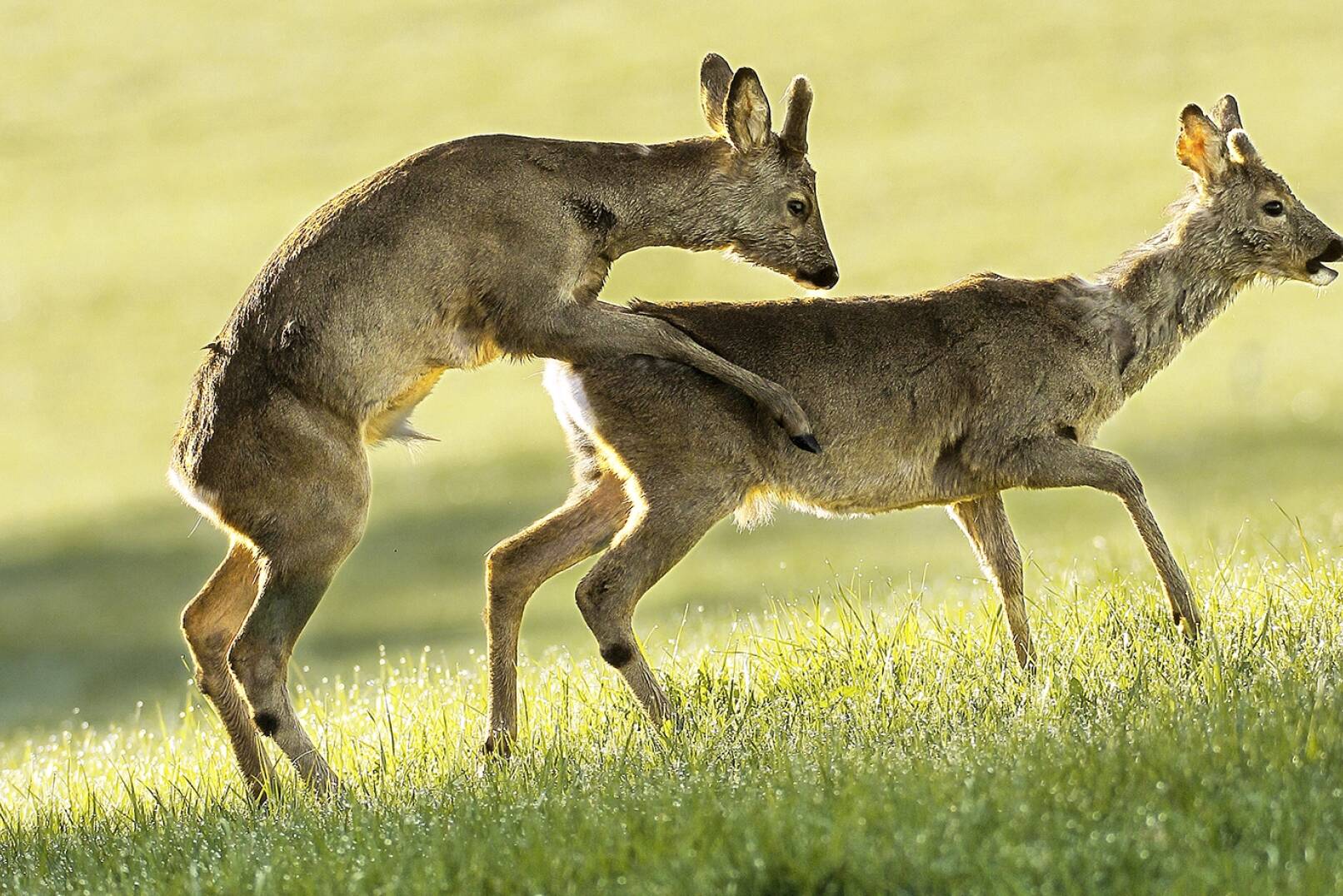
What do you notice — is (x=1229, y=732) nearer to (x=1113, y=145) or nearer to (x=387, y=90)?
(x=1113, y=145)

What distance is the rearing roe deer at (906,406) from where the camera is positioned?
756cm

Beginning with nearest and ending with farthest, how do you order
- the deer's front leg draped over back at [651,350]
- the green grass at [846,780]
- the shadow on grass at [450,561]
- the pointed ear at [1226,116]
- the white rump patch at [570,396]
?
the green grass at [846,780] → the deer's front leg draped over back at [651,350] → the white rump patch at [570,396] → the pointed ear at [1226,116] → the shadow on grass at [450,561]

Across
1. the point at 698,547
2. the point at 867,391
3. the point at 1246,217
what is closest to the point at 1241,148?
the point at 1246,217

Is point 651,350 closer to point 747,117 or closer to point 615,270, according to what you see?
point 747,117

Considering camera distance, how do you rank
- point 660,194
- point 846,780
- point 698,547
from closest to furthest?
point 846,780 → point 660,194 → point 698,547

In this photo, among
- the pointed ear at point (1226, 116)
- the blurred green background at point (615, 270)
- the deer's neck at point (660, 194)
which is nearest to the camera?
the deer's neck at point (660, 194)

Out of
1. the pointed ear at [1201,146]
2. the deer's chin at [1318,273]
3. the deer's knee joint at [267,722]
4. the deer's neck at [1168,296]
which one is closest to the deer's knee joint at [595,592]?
the deer's knee joint at [267,722]

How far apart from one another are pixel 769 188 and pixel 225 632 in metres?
2.96

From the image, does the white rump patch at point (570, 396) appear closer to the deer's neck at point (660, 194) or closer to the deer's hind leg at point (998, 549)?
the deer's neck at point (660, 194)

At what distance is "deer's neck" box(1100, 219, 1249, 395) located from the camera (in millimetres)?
8227

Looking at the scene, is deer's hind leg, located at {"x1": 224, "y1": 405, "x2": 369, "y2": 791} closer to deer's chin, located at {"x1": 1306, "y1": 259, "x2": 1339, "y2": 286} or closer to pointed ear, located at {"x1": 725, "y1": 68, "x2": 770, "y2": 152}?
pointed ear, located at {"x1": 725, "y1": 68, "x2": 770, "y2": 152}

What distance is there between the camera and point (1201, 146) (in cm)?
830

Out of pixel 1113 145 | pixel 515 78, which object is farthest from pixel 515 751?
pixel 515 78

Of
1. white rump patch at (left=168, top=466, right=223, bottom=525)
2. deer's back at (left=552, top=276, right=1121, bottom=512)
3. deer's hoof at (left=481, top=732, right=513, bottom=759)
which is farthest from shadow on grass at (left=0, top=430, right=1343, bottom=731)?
white rump patch at (left=168, top=466, right=223, bottom=525)
